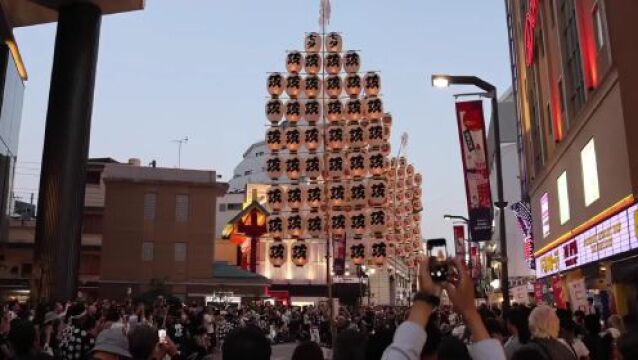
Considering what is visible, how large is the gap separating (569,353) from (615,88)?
421 inches

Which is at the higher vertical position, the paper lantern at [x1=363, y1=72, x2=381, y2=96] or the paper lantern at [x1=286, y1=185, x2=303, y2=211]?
the paper lantern at [x1=363, y1=72, x2=381, y2=96]

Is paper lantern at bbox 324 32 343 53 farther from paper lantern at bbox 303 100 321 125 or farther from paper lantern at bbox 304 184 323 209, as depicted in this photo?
paper lantern at bbox 304 184 323 209

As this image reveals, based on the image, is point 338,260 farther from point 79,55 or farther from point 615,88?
point 615,88

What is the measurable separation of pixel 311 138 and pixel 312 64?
A: 16.4 ft

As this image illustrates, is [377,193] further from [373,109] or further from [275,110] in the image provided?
[275,110]

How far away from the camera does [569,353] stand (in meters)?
4.69

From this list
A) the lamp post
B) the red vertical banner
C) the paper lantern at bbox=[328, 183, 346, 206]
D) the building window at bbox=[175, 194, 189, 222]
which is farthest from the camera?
the building window at bbox=[175, 194, 189, 222]

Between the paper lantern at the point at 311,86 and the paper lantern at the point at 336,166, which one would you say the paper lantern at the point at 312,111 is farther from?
the paper lantern at the point at 336,166

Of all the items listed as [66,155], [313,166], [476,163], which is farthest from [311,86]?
[476,163]

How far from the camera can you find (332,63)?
40625 millimetres

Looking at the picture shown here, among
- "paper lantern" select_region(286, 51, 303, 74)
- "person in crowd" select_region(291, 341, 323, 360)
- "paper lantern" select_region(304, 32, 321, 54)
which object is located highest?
"paper lantern" select_region(304, 32, 321, 54)

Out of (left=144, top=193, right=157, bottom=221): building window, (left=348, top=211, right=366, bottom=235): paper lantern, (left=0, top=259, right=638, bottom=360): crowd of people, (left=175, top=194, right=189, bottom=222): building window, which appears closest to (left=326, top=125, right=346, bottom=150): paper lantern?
(left=348, top=211, right=366, bottom=235): paper lantern

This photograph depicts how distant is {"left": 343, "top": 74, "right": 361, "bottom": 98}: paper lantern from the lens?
40312 mm

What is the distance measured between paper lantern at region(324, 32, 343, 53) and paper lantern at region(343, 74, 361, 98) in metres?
2.07
